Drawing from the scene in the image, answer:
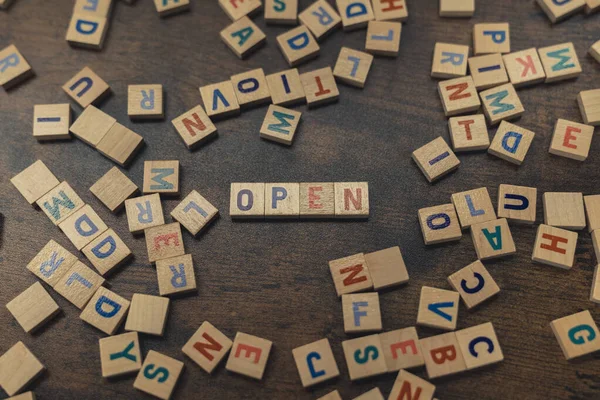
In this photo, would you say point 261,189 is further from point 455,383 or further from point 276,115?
point 455,383

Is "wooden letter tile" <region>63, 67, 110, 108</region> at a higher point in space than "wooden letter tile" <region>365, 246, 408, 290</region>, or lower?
higher

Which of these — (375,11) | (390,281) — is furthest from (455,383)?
(375,11)

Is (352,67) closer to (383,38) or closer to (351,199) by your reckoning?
(383,38)

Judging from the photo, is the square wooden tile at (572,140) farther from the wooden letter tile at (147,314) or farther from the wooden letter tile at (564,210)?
the wooden letter tile at (147,314)

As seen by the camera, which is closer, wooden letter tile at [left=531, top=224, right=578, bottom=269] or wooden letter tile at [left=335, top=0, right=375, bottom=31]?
wooden letter tile at [left=531, top=224, right=578, bottom=269]

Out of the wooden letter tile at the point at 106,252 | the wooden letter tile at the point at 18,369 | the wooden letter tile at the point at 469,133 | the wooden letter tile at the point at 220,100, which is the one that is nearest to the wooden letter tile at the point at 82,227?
the wooden letter tile at the point at 106,252

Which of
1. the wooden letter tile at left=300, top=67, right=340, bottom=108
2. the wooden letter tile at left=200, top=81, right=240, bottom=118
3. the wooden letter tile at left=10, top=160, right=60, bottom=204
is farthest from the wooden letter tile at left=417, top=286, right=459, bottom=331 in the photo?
the wooden letter tile at left=10, top=160, right=60, bottom=204

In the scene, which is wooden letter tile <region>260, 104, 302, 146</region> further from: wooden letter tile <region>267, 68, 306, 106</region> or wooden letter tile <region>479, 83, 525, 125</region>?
wooden letter tile <region>479, 83, 525, 125</region>
